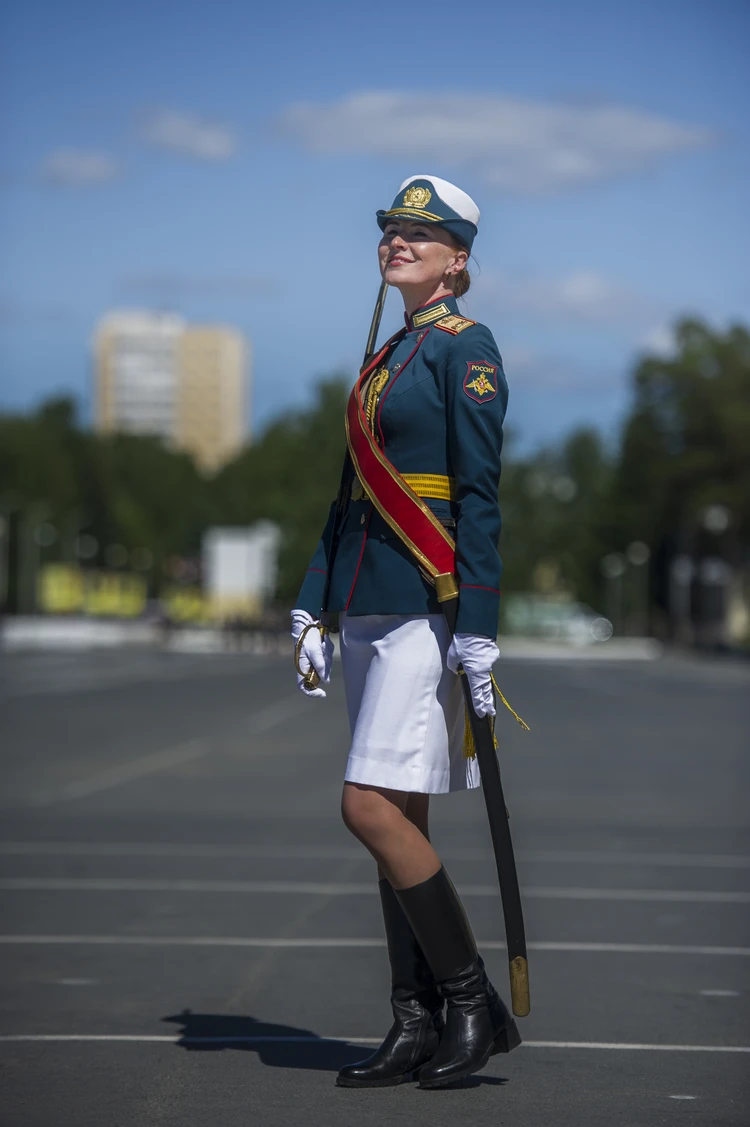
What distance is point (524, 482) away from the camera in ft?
470

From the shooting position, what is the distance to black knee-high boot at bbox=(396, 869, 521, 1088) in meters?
4.97

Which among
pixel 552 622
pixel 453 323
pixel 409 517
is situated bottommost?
pixel 552 622

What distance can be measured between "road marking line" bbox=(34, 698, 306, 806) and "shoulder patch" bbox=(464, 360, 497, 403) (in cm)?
969

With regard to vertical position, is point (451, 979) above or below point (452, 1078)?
above

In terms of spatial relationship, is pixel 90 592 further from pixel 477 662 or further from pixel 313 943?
pixel 477 662

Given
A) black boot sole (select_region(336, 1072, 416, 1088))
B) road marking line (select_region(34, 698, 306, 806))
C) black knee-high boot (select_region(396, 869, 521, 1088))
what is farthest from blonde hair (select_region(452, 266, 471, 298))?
road marking line (select_region(34, 698, 306, 806))

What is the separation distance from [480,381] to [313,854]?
6.45 meters

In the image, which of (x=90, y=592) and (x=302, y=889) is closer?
(x=302, y=889)

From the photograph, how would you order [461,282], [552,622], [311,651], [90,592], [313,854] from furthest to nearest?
[552,622] < [90,592] < [313,854] < [461,282] < [311,651]

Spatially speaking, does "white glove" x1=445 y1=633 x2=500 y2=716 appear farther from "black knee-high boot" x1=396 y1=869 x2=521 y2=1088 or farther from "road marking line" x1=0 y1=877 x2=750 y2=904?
"road marking line" x1=0 y1=877 x2=750 y2=904

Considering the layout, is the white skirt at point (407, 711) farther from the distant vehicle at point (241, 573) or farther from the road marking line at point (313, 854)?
the distant vehicle at point (241, 573)

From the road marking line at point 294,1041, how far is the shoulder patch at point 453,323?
6.94 ft

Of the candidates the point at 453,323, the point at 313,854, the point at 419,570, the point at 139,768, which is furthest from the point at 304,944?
the point at 139,768

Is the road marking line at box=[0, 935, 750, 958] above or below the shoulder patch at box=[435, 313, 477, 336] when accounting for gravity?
below
